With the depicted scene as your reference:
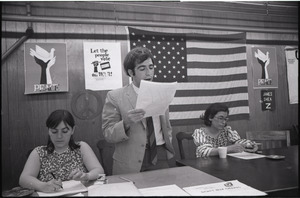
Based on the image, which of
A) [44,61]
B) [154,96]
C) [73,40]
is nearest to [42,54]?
[44,61]

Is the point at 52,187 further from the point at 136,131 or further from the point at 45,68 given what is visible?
the point at 45,68

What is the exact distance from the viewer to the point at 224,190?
1.06 metres

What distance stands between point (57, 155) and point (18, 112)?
127 cm

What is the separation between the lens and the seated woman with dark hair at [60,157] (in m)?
1.55

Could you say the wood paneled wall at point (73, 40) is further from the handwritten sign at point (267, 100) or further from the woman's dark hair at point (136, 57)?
the woman's dark hair at point (136, 57)

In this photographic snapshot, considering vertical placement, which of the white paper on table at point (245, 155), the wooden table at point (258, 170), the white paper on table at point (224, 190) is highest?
the white paper on table at point (224, 190)

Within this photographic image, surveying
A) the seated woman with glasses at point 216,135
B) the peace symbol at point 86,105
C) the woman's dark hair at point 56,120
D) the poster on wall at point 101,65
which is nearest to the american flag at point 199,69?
the poster on wall at point 101,65

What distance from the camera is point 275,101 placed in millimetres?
3523

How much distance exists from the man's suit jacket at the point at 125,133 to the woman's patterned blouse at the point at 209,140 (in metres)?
0.40

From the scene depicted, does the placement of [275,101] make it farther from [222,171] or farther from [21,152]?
[21,152]

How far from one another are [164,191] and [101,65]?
6.53ft

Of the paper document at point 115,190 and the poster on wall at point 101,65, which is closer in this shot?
the paper document at point 115,190

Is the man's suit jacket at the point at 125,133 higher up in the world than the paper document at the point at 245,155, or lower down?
higher up

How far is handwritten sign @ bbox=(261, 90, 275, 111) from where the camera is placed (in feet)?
11.4
